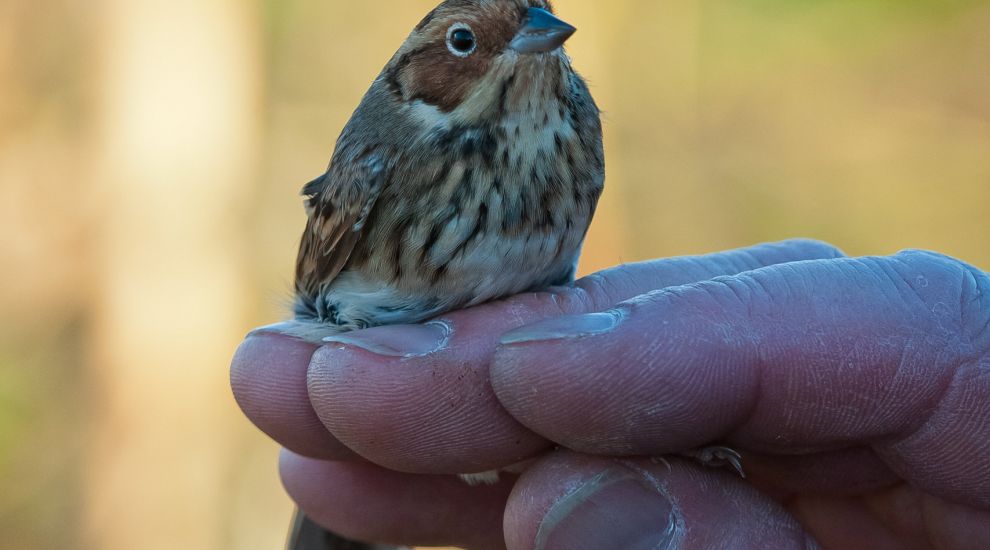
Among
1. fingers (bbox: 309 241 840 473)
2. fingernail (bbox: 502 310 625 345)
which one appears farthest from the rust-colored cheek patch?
fingernail (bbox: 502 310 625 345)

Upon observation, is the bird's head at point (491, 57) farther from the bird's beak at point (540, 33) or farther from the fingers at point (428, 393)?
the fingers at point (428, 393)

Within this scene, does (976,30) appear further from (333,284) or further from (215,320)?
(333,284)

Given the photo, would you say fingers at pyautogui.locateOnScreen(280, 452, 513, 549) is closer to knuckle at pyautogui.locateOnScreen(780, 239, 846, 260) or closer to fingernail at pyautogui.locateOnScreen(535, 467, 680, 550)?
fingernail at pyautogui.locateOnScreen(535, 467, 680, 550)

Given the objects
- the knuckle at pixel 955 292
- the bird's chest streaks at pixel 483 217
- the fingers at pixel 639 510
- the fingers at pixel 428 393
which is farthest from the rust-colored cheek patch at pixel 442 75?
the knuckle at pixel 955 292

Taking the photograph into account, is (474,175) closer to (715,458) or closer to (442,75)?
(442,75)

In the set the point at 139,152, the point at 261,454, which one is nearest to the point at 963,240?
the point at 261,454
